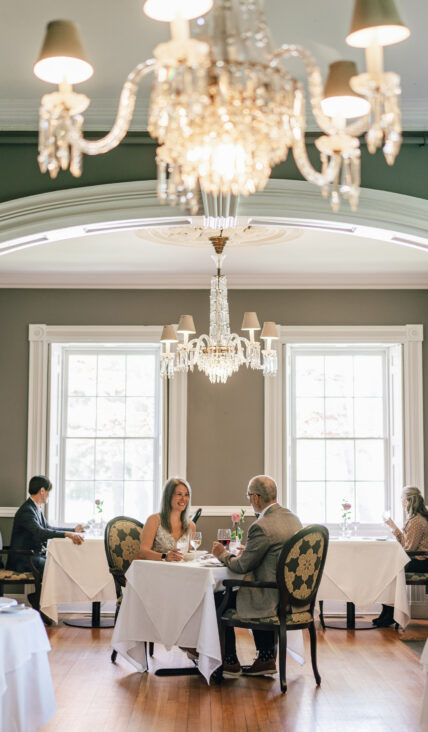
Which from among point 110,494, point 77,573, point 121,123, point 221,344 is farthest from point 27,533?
point 121,123

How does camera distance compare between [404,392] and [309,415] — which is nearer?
[404,392]

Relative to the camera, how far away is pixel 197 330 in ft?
28.1

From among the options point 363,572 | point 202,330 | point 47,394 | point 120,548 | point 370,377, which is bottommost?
point 363,572

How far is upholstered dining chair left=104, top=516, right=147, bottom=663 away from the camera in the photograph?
20.0 feet

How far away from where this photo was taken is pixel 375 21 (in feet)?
7.24

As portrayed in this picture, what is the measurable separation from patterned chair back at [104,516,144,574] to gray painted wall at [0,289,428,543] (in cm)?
219

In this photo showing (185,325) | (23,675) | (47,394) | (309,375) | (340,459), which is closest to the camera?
(23,675)

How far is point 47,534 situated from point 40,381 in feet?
5.95

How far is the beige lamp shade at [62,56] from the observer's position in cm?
229

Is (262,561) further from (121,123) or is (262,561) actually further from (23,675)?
(121,123)

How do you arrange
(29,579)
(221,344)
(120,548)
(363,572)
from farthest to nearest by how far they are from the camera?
1. (29,579)
2. (363,572)
3. (221,344)
4. (120,548)

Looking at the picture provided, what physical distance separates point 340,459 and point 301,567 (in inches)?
148

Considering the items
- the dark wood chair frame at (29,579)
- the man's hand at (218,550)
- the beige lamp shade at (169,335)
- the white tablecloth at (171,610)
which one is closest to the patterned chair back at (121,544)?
the white tablecloth at (171,610)

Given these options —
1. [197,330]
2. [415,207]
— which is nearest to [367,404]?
[197,330]
